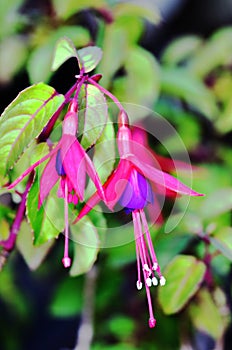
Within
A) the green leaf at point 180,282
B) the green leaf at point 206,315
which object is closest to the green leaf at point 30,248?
the green leaf at point 180,282

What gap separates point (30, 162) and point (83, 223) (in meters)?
0.11

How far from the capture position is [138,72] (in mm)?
839

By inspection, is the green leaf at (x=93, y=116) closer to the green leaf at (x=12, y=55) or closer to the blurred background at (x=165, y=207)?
the blurred background at (x=165, y=207)

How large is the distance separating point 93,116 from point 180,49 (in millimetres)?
524

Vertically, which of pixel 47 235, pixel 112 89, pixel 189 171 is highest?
pixel 112 89

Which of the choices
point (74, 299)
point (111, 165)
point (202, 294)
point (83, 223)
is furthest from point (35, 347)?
point (111, 165)

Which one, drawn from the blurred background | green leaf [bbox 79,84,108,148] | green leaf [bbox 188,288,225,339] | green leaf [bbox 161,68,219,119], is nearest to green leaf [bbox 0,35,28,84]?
the blurred background

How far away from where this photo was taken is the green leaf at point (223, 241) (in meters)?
0.71

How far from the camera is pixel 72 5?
32.7 inches

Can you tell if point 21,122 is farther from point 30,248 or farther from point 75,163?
point 30,248

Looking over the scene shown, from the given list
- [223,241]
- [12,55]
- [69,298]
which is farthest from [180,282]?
[12,55]

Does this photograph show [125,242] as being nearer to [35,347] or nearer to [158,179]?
[158,179]

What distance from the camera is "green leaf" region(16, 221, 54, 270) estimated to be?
0.73 meters

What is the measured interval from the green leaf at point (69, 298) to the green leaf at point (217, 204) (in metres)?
0.30
